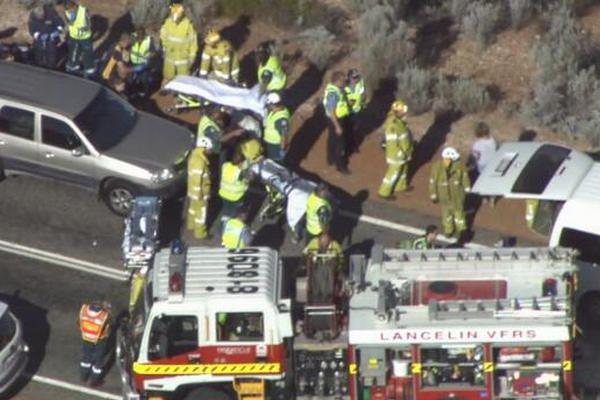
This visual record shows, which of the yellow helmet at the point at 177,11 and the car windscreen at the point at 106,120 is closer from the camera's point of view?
the car windscreen at the point at 106,120

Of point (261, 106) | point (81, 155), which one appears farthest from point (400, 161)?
point (81, 155)

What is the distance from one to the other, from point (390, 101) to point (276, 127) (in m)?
3.59

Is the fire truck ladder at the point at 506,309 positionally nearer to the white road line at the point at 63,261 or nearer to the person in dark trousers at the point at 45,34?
the white road line at the point at 63,261

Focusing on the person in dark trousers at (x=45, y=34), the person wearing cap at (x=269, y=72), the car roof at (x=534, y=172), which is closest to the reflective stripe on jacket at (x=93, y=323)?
the car roof at (x=534, y=172)

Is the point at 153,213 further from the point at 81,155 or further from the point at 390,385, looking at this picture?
the point at 390,385

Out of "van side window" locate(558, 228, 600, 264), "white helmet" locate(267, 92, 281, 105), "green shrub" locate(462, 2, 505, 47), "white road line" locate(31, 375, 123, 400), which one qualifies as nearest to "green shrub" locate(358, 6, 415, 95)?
"green shrub" locate(462, 2, 505, 47)

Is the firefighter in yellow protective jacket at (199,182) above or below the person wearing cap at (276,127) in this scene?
below

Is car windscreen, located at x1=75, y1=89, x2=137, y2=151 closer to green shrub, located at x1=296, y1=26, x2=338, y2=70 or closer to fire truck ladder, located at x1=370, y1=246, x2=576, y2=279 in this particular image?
green shrub, located at x1=296, y1=26, x2=338, y2=70

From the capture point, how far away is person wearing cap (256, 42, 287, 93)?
3012 centimetres

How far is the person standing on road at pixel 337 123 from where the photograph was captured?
29.2 m

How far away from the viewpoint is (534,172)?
87.4 feet

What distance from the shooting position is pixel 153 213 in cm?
2777

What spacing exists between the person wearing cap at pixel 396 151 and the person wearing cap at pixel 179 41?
436 centimetres

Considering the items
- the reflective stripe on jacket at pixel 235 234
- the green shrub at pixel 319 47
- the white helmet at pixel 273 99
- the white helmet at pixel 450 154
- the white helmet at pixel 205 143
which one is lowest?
the reflective stripe on jacket at pixel 235 234
